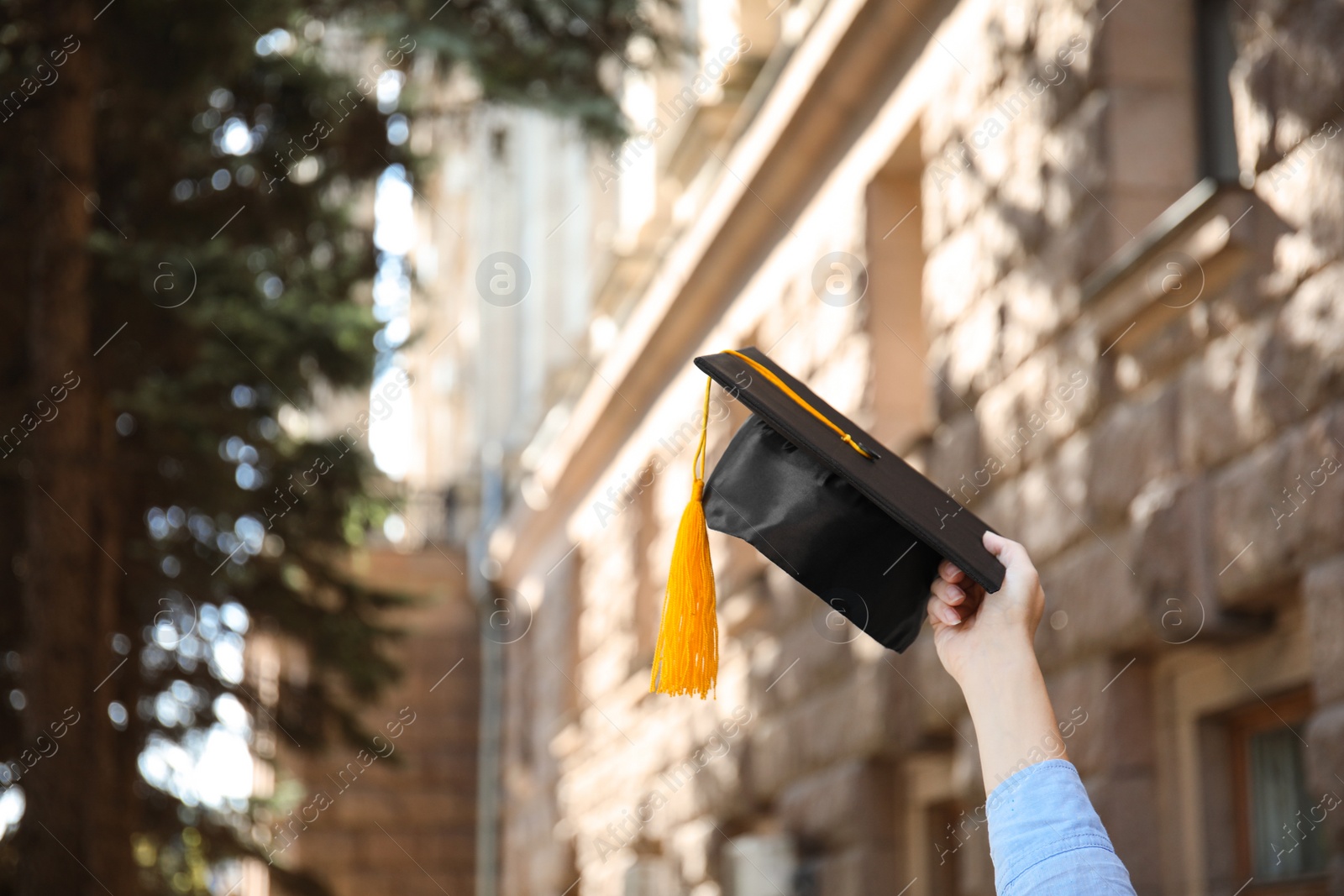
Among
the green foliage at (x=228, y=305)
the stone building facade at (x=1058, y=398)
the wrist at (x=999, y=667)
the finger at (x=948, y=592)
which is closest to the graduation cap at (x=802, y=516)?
the finger at (x=948, y=592)

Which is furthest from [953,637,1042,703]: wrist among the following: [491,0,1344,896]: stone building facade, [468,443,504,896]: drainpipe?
[468,443,504,896]: drainpipe

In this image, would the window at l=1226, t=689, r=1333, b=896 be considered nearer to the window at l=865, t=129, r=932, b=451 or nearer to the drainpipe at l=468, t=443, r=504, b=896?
the window at l=865, t=129, r=932, b=451

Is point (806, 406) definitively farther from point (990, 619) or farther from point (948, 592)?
point (990, 619)

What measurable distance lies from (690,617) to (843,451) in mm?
450

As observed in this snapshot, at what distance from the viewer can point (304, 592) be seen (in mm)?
11227

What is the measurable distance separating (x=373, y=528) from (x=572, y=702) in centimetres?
458

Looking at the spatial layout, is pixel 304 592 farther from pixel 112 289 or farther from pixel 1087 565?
pixel 1087 565

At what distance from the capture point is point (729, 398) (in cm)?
1062

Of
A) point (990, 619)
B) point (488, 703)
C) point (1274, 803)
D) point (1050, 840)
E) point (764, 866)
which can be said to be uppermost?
point (488, 703)

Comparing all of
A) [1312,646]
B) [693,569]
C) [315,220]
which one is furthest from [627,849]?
[693,569]

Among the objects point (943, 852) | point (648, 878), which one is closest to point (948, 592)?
point (943, 852)

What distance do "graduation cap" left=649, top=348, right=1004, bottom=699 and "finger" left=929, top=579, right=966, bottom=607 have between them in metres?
0.16

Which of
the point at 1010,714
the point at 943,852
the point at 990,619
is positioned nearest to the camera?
the point at 1010,714

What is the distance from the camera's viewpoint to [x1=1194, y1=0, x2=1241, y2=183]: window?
617 cm
